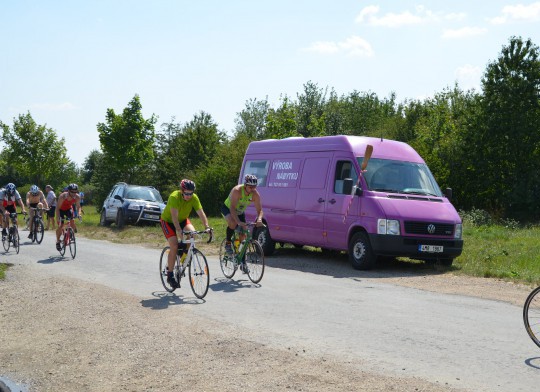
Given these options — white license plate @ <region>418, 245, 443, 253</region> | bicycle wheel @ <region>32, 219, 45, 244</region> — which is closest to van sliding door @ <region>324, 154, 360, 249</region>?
white license plate @ <region>418, 245, 443, 253</region>

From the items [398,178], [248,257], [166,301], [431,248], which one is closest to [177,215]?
[166,301]

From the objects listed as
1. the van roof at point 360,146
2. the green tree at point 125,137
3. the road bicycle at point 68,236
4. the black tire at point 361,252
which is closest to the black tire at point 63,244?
the road bicycle at point 68,236

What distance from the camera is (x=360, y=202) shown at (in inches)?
579

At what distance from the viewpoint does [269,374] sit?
6480 mm

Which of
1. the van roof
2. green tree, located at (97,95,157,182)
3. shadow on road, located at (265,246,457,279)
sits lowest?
shadow on road, located at (265,246,457,279)

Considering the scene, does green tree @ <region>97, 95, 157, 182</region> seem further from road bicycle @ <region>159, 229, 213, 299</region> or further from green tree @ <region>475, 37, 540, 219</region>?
road bicycle @ <region>159, 229, 213, 299</region>

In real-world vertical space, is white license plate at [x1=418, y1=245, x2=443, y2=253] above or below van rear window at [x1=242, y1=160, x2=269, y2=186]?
below

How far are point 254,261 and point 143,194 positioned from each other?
18.2m

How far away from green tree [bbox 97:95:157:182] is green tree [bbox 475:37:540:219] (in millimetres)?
18867

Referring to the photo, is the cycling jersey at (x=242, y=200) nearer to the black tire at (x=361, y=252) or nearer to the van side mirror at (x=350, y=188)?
the van side mirror at (x=350, y=188)

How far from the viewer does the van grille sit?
46.7 feet

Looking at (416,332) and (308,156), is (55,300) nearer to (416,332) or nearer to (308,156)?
(416,332)

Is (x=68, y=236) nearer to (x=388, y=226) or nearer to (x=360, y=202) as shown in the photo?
(x=360, y=202)

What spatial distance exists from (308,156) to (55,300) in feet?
23.8
